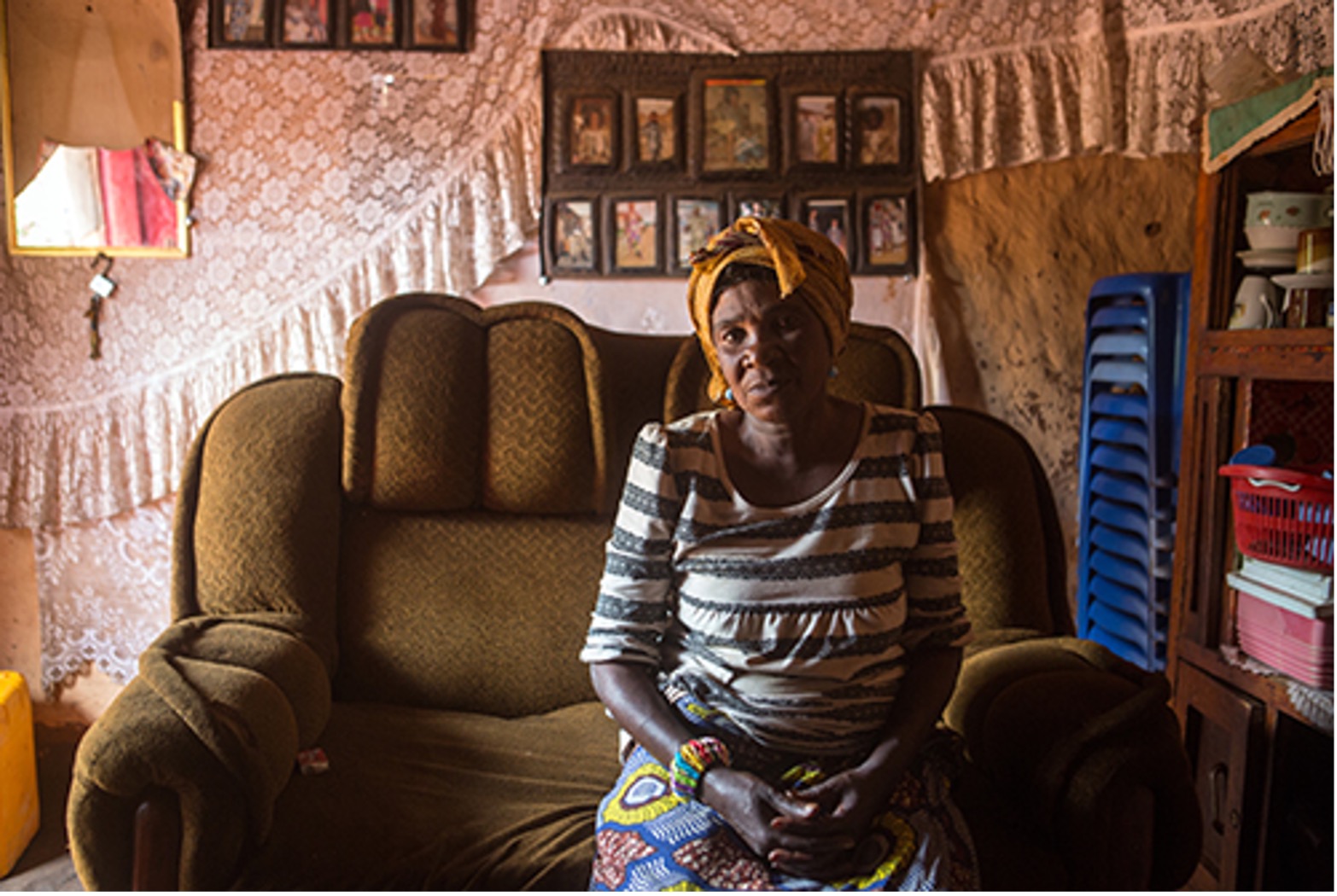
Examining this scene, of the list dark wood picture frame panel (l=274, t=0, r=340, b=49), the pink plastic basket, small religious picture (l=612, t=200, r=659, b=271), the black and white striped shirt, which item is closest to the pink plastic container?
the pink plastic basket

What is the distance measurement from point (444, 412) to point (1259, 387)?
166 centimetres

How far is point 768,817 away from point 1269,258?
161 cm

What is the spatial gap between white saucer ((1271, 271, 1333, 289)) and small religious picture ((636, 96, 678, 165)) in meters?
1.60

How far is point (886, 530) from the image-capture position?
1271mm

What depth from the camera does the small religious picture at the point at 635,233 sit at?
277 centimetres

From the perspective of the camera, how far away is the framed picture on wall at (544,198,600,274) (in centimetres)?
277

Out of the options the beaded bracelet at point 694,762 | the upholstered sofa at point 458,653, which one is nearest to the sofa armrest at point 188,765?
the upholstered sofa at point 458,653

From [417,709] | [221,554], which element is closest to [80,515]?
[221,554]

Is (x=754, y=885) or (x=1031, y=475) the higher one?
(x=1031, y=475)

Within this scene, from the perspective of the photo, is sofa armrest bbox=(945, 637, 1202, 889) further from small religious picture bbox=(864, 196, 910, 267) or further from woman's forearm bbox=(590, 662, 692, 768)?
small religious picture bbox=(864, 196, 910, 267)

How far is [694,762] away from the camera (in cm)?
117

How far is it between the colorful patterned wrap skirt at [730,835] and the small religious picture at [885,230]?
1.77 meters

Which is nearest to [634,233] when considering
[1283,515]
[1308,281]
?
[1308,281]

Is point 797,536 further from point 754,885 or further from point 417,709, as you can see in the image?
point 417,709
